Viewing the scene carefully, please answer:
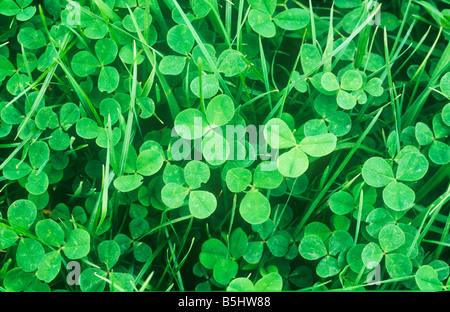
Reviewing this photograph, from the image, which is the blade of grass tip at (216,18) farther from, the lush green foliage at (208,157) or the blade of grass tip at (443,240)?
the blade of grass tip at (443,240)

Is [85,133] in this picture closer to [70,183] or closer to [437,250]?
[70,183]

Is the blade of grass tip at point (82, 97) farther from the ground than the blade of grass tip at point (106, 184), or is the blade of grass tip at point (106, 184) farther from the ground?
the blade of grass tip at point (82, 97)

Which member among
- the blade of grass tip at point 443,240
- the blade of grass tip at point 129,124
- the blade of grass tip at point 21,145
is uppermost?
the blade of grass tip at point 129,124

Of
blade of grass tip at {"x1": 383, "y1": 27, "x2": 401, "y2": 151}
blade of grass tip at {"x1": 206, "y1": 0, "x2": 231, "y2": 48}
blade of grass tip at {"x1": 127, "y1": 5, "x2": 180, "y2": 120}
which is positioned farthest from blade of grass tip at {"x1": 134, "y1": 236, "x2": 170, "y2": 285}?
blade of grass tip at {"x1": 383, "y1": 27, "x2": 401, "y2": 151}

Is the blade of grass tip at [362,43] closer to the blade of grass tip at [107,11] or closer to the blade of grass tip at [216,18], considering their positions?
the blade of grass tip at [216,18]

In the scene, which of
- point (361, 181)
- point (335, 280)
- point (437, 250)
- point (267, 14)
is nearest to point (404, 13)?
point (267, 14)

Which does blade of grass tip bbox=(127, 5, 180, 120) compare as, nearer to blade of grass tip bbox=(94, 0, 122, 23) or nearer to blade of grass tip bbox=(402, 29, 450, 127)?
blade of grass tip bbox=(94, 0, 122, 23)

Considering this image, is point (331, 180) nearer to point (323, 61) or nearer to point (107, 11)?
point (323, 61)

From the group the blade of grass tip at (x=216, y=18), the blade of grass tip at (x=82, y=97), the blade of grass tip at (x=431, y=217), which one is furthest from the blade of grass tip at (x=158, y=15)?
the blade of grass tip at (x=431, y=217)

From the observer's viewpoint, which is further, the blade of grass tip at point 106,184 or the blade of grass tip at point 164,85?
the blade of grass tip at point 164,85
